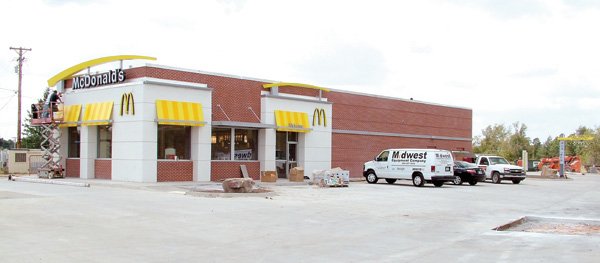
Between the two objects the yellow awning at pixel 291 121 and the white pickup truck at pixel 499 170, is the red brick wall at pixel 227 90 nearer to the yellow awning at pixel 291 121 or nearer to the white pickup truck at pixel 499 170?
the yellow awning at pixel 291 121

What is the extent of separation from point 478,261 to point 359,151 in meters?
30.8

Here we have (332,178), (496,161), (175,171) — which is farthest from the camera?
(496,161)

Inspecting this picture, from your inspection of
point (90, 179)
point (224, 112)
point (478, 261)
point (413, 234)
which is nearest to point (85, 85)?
point (90, 179)

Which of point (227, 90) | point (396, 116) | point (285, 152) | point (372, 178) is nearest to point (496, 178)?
point (396, 116)

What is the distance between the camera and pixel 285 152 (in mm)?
35094

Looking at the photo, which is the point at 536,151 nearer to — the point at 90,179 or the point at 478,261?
the point at 90,179

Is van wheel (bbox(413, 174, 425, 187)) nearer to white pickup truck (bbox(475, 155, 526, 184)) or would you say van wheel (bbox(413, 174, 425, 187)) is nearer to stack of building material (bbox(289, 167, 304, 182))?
stack of building material (bbox(289, 167, 304, 182))

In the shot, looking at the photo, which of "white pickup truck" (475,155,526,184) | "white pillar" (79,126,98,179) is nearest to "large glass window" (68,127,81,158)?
"white pillar" (79,126,98,179)

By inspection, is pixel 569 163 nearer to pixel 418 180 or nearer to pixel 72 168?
pixel 418 180

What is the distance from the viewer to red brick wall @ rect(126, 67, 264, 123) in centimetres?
2861

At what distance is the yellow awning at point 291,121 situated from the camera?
110ft

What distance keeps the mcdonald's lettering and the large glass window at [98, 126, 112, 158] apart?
2.02 metres

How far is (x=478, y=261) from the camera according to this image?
31.3 feet

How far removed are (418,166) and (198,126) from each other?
1132 cm
